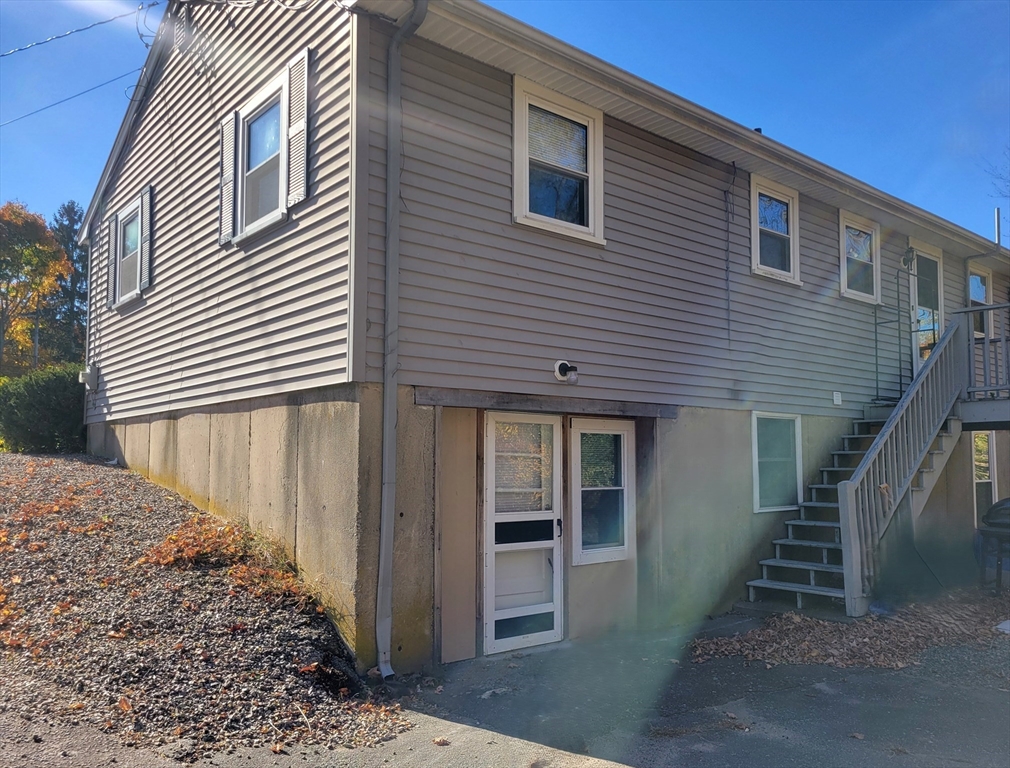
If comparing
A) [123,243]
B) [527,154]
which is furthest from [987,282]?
[123,243]

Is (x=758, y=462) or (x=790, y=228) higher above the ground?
(x=790, y=228)

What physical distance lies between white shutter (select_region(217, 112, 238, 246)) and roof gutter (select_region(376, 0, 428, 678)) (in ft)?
8.91

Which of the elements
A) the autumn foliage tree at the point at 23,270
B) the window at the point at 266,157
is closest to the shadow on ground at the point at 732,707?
the window at the point at 266,157

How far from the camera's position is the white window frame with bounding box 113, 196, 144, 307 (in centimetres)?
1116

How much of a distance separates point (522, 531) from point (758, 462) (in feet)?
12.7

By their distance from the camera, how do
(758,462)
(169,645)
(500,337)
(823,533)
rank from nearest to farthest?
1. (169,645)
2. (500,337)
3. (823,533)
4. (758,462)

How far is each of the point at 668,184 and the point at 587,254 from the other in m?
1.67

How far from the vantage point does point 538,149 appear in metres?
7.52

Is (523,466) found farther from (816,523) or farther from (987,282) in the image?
(987,282)

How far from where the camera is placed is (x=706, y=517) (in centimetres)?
884

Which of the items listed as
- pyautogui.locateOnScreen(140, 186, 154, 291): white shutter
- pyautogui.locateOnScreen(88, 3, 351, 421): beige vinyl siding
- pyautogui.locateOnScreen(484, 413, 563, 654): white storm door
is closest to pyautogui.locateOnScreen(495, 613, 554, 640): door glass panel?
pyautogui.locateOnScreen(484, 413, 563, 654): white storm door

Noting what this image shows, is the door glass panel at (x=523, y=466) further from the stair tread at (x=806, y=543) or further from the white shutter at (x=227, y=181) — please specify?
the white shutter at (x=227, y=181)

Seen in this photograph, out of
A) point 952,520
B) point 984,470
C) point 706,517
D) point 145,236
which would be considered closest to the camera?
point 706,517

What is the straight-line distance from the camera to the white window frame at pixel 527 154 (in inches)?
284
